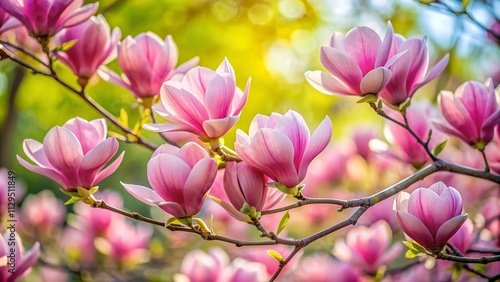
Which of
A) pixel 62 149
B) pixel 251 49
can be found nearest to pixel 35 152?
pixel 62 149

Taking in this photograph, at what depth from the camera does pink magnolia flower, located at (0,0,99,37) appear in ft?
2.62

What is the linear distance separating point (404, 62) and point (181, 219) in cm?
35

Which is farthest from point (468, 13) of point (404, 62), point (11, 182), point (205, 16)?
point (205, 16)

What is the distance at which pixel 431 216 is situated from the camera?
2.20 ft

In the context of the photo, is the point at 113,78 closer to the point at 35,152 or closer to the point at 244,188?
the point at 35,152

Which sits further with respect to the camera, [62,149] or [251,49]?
[251,49]

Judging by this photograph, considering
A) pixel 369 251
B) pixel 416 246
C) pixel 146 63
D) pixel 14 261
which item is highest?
pixel 146 63

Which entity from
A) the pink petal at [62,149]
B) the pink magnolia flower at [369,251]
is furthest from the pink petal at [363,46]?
the pink magnolia flower at [369,251]

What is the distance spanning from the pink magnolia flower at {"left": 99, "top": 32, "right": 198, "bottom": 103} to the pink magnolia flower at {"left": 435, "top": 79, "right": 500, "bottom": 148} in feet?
1.31

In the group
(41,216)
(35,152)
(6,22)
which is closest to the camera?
(35,152)

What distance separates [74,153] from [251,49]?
159 cm

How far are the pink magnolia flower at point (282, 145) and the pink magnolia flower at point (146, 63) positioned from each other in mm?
248

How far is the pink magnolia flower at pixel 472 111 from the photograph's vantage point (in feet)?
2.62

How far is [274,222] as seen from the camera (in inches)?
68.7
